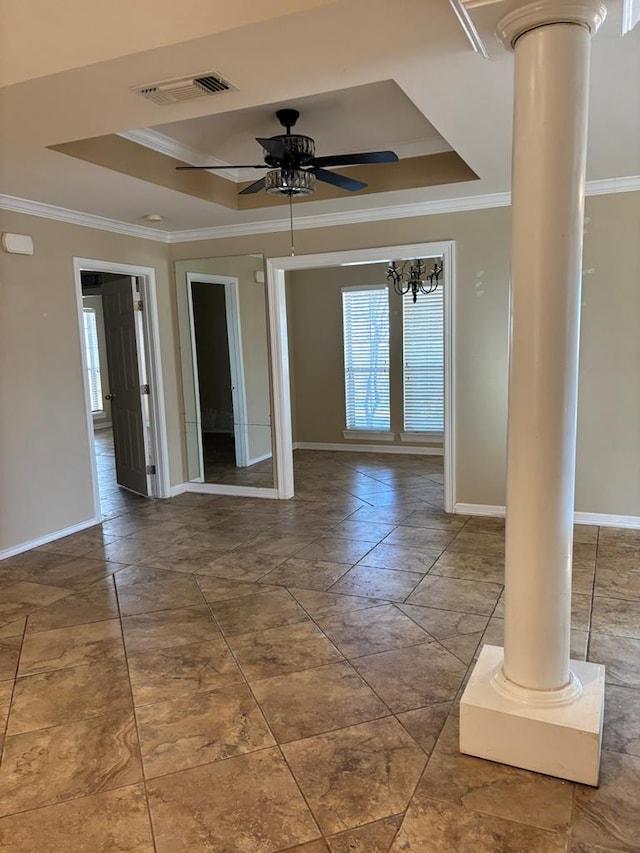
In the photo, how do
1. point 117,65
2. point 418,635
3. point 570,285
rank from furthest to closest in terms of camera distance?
point 418,635, point 117,65, point 570,285

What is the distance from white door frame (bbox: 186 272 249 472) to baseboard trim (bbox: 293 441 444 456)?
6.99 feet

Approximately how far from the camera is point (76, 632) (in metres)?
3.10

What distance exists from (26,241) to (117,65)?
8.05 ft

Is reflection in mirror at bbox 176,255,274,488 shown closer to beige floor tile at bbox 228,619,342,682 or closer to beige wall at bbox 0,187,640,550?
beige wall at bbox 0,187,640,550

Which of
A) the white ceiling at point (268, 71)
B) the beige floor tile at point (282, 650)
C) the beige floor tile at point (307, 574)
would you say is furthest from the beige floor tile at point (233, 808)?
the white ceiling at point (268, 71)

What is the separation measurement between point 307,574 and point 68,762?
1830 millimetres

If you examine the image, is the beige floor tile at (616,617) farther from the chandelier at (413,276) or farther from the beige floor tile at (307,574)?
the chandelier at (413,276)

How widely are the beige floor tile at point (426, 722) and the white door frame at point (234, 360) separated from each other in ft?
12.7

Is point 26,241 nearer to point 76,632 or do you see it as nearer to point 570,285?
point 76,632

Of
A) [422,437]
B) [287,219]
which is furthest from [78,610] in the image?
[422,437]

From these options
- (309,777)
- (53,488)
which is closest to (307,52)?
(309,777)

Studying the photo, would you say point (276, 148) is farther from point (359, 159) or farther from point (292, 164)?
point (359, 159)

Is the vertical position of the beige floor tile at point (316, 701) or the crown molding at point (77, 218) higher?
the crown molding at point (77, 218)

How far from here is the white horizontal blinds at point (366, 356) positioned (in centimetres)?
745
